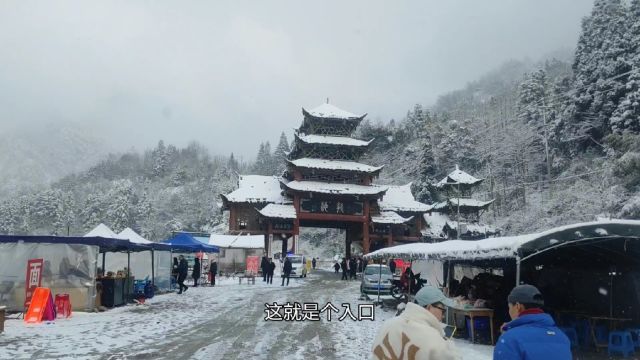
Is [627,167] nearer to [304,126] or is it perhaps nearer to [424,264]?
[424,264]

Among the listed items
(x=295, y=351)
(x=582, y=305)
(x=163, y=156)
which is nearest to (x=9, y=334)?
(x=295, y=351)

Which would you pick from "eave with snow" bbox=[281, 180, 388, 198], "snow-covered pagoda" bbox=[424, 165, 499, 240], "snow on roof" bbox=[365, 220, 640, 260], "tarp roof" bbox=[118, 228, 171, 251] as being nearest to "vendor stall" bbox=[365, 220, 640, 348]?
"snow on roof" bbox=[365, 220, 640, 260]

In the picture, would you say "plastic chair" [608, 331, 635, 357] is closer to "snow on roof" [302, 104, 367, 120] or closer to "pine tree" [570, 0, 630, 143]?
"pine tree" [570, 0, 630, 143]

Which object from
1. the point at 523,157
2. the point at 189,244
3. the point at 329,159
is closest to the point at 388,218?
the point at 329,159

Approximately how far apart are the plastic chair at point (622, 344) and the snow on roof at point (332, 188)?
130ft

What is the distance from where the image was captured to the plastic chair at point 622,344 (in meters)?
10.4

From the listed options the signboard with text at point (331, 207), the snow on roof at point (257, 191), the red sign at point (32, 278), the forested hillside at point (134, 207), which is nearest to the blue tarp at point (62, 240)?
the red sign at point (32, 278)

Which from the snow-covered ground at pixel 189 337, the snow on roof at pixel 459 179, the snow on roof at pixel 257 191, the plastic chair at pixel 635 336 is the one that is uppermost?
the snow on roof at pixel 459 179

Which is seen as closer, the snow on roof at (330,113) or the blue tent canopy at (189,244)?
the blue tent canopy at (189,244)

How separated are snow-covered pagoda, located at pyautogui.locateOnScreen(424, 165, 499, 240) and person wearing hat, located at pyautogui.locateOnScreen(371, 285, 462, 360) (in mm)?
54986

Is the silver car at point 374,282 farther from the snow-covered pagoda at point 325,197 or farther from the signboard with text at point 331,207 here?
the signboard with text at point 331,207

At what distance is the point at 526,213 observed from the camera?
53.1 meters

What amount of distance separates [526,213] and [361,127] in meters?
50.1

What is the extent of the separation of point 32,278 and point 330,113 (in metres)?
42.7
